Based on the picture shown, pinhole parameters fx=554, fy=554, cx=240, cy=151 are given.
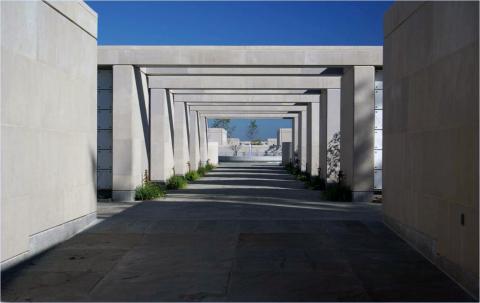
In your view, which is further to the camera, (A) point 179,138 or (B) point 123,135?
(A) point 179,138

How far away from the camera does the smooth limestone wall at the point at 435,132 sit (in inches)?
238

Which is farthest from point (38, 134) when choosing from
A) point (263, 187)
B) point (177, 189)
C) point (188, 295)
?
point (263, 187)

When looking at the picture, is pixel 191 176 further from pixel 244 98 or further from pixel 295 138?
pixel 295 138

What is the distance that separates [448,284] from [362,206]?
7698 mm

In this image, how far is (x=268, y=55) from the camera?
1467 centimetres

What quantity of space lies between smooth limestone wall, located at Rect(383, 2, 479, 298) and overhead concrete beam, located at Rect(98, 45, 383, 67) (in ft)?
14.2

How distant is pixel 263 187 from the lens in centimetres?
2058

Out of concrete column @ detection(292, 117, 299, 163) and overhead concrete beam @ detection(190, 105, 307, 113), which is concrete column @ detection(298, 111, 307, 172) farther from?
concrete column @ detection(292, 117, 299, 163)

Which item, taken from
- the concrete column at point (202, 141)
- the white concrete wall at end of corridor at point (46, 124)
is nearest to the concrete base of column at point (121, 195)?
the white concrete wall at end of corridor at point (46, 124)

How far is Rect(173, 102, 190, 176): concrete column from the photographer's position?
78.9 ft

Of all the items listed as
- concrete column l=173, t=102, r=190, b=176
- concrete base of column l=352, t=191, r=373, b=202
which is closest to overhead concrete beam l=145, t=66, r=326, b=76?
concrete base of column l=352, t=191, r=373, b=202

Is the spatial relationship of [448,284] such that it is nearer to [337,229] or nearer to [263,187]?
[337,229]

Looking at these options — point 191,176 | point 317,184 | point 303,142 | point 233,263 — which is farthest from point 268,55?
point 303,142

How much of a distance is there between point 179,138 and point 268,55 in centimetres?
1025
